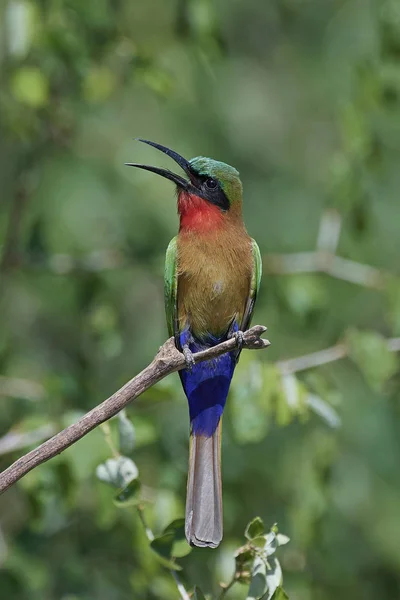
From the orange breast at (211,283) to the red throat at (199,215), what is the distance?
58mm

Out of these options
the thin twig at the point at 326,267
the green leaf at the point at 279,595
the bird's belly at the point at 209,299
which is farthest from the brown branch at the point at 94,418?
the thin twig at the point at 326,267

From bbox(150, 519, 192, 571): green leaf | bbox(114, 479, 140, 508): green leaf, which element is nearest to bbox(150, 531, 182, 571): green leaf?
bbox(150, 519, 192, 571): green leaf

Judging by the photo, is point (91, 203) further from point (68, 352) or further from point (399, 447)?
point (399, 447)

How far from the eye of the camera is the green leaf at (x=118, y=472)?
2.56 m

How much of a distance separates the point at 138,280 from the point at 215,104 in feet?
6.54

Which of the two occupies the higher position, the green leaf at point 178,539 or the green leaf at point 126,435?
the green leaf at point 126,435

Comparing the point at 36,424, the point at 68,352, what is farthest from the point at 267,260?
the point at 68,352

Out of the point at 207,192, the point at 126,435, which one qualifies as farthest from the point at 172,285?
the point at 126,435

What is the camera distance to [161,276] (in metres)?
4.33

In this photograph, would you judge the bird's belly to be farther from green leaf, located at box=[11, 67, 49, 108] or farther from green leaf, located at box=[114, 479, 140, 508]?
green leaf, located at box=[11, 67, 49, 108]

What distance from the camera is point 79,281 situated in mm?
Result: 4211

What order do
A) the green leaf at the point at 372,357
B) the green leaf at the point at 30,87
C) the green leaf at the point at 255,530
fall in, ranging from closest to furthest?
the green leaf at the point at 255,530 → the green leaf at the point at 372,357 → the green leaf at the point at 30,87

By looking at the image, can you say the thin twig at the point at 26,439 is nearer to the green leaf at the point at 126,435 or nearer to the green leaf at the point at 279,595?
the green leaf at the point at 126,435

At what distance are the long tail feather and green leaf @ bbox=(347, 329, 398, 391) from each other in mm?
690
